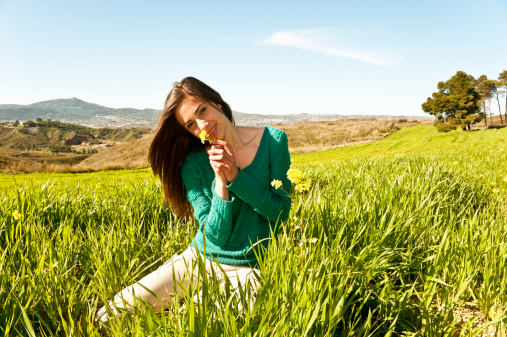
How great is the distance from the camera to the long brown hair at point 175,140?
249 cm

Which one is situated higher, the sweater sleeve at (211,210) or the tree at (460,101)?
the tree at (460,101)

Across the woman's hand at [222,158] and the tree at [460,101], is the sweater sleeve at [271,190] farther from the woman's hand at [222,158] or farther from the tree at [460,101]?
the tree at [460,101]

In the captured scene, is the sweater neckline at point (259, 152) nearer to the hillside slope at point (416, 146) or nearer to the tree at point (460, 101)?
the hillside slope at point (416, 146)

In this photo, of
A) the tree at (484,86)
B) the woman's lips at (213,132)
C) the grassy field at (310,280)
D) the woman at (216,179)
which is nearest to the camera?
the grassy field at (310,280)

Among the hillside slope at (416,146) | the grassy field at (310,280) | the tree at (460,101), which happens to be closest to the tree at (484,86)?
the tree at (460,101)

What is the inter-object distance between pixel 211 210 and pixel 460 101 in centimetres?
4943

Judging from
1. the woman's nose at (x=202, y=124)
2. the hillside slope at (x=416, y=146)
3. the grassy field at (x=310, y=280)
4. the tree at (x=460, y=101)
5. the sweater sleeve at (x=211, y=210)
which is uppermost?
the tree at (x=460, y=101)

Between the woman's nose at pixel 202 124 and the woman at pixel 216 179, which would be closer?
the woman at pixel 216 179

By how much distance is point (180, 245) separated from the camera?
2918 mm

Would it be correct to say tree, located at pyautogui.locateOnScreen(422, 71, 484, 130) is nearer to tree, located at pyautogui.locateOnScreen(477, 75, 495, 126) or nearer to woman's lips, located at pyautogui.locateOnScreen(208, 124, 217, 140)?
tree, located at pyautogui.locateOnScreen(477, 75, 495, 126)

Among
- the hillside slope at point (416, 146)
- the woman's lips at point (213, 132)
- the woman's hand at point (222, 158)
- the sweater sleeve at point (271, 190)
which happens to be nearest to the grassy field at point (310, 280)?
the sweater sleeve at point (271, 190)

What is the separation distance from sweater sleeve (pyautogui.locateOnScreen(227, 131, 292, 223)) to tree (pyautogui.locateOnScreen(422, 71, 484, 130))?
46.4 metres

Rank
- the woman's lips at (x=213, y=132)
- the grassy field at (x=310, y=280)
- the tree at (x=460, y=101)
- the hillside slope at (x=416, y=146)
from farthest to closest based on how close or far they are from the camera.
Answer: the tree at (x=460, y=101) → the hillside slope at (x=416, y=146) → the woman's lips at (x=213, y=132) → the grassy field at (x=310, y=280)

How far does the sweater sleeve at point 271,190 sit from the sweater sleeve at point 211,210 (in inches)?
5.2
